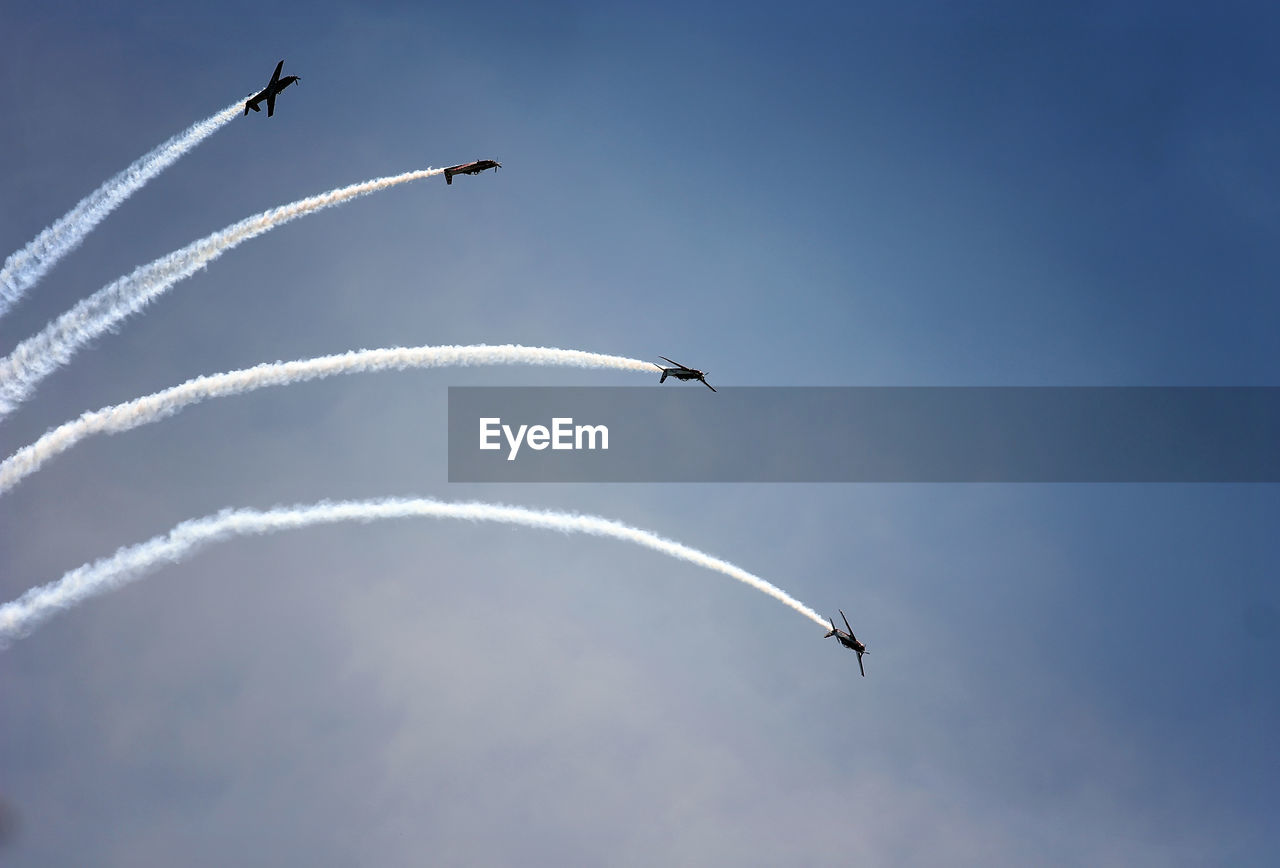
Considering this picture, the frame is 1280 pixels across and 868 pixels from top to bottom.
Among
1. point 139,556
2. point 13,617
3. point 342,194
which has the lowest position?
point 13,617

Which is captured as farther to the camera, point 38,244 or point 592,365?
point 592,365

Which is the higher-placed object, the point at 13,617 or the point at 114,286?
the point at 114,286

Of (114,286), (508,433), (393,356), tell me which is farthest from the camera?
(508,433)

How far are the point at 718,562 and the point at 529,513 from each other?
53.8ft

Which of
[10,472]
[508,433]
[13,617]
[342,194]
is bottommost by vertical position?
[13,617]

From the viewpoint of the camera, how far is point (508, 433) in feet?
316

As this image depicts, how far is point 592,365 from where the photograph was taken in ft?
291

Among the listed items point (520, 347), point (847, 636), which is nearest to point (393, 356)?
point (520, 347)

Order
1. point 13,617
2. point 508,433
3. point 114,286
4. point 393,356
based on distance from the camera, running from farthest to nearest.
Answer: point 508,433, point 393,356, point 114,286, point 13,617

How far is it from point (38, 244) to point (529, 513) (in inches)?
1630

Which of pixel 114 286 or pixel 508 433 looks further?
pixel 508 433

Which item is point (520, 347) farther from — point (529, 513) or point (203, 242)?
point (203, 242)

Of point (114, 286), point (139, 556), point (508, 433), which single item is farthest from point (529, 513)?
point (114, 286)

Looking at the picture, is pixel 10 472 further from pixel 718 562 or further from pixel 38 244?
pixel 718 562
